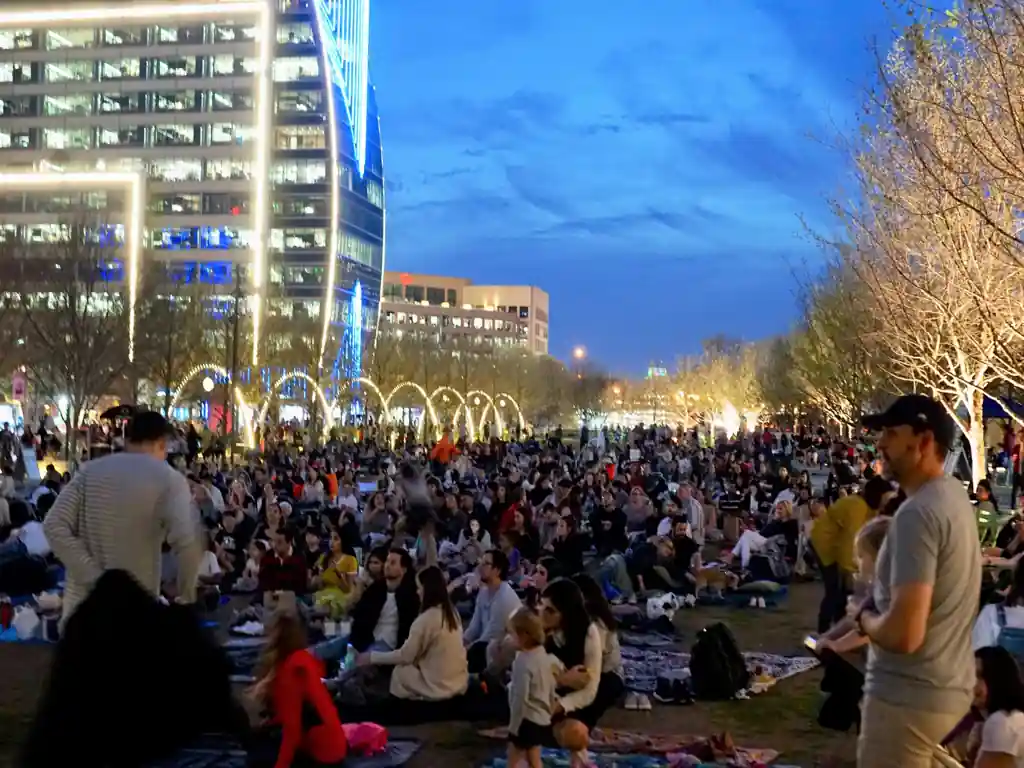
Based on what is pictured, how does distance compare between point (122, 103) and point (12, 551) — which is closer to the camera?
point (12, 551)

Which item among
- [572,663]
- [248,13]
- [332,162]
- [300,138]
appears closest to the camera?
[572,663]

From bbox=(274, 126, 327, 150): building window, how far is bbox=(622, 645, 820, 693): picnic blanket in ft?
269

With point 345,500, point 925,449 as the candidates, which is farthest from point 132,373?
A: point 925,449

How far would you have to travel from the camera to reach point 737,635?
11953 mm

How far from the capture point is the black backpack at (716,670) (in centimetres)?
899

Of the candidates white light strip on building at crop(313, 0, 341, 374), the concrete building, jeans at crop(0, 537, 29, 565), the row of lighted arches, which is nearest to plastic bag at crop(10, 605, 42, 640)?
jeans at crop(0, 537, 29, 565)

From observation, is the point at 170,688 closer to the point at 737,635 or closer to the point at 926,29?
the point at 737,635

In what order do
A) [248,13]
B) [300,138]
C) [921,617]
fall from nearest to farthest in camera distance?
[921,617], [248,13], [300,138]

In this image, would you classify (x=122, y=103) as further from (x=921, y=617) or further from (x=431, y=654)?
(x=921, y=617)

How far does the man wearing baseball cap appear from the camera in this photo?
10.9 feet

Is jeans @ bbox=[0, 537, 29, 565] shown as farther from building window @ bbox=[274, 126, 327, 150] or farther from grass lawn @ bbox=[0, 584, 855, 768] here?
building window @ bbox=[274, 126, 327, 150]

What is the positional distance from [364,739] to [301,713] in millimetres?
838

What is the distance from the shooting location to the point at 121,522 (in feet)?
17.0

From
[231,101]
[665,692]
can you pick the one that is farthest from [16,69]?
[665,692]
